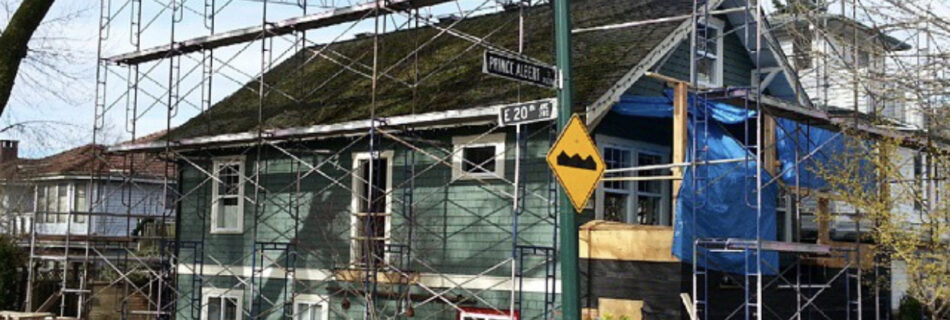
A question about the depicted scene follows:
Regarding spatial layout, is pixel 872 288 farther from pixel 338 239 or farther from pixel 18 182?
pixel 18 182

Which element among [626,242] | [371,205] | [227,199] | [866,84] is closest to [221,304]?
[227,199]

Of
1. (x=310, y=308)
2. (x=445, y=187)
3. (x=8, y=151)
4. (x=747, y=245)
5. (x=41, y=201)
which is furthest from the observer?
(x=8, y=151)

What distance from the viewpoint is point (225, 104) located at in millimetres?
24141

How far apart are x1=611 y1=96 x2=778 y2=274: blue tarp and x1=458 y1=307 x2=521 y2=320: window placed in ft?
10.3

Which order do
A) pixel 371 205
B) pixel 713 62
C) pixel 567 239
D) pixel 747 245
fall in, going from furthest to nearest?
1. pixel 713 62
2. pixel 371 205
3. pixel 747 245
4. pixel 567 239

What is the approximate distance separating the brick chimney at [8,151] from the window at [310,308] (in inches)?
1093

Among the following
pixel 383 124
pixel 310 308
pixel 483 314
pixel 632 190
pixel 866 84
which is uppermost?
pixel 866 84

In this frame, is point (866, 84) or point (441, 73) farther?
point (441, 73)

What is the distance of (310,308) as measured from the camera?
19.7 m

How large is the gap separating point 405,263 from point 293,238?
9.41 ft

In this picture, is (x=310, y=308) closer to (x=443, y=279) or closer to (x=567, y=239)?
(x=443, y=279)

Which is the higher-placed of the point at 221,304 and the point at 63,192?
the point at 63,192

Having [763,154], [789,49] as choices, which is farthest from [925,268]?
[789,49]

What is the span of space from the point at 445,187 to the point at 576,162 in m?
7.99
